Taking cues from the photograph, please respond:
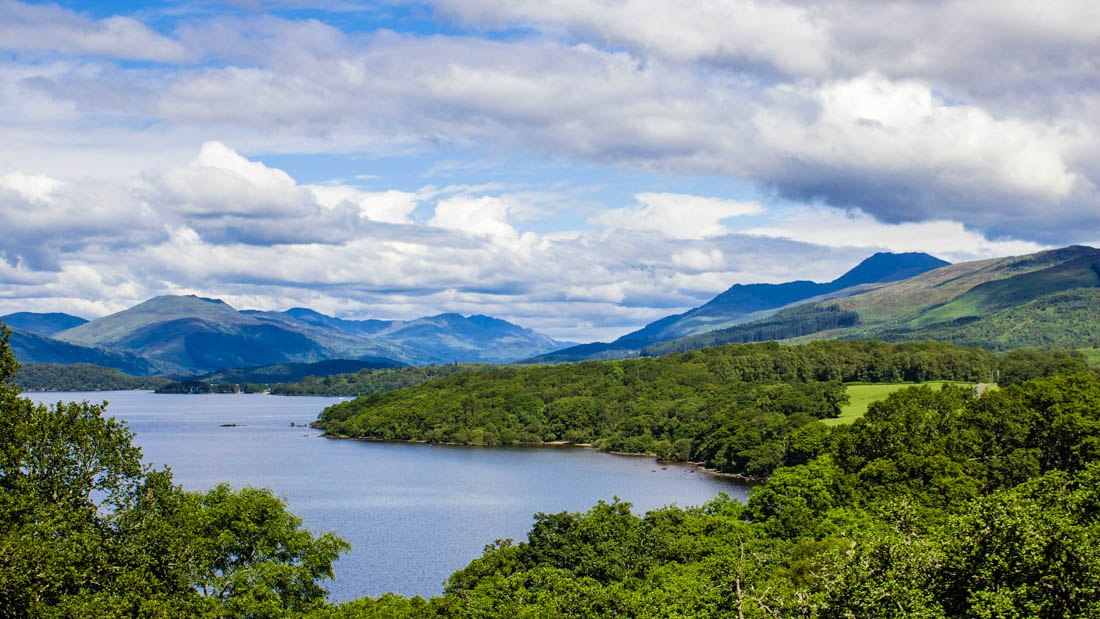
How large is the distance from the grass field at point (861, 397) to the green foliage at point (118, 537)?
118 m

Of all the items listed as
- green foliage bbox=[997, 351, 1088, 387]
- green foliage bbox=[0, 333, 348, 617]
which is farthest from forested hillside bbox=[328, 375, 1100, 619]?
green foliage bbox=[997, 351, 1088, 387]

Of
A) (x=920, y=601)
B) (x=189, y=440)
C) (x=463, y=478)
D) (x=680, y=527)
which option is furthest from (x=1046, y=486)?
(x=189, y=440)

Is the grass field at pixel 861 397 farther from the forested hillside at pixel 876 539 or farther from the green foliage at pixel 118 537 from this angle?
the green foliage at pixel 118 537

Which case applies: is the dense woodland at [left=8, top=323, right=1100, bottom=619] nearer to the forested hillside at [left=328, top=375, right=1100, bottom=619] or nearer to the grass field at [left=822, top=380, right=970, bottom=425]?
the forested hillside at [left=328, top=375, right=1100, bottom=619]

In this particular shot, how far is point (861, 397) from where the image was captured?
549 ft

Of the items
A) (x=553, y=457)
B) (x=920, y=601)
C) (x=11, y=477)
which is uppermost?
(x=11, y=477)

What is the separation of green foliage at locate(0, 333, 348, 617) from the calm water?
1018 inches

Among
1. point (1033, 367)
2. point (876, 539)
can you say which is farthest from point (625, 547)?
point (1033, 367)

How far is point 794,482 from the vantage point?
67938 millimetres

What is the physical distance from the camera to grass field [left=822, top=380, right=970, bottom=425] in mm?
147875

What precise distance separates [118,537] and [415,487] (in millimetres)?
Answer: 90281

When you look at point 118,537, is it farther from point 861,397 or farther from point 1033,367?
point 1033,367

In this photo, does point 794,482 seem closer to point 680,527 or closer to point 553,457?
point 680,527

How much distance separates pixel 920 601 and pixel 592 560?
2853 centimetres
